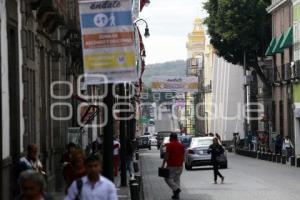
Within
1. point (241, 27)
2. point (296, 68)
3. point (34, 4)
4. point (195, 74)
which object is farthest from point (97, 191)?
point (195, 74)

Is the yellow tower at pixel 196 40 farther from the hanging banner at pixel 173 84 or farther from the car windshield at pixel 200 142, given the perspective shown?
the car windshield at pixel 200 142

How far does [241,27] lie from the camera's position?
66750 millimetres

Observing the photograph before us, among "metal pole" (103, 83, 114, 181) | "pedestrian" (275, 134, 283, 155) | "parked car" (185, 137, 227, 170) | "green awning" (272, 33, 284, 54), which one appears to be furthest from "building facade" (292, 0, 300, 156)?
"metal pole" (103, 83, 114, 181)

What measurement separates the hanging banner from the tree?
20.7 meters

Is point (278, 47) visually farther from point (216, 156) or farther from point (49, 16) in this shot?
point (49, 16)

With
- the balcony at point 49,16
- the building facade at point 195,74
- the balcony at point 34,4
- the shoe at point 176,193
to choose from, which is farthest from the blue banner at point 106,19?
the building facade at point 195,74

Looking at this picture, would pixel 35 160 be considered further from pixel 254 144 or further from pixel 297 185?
pixel 254 144

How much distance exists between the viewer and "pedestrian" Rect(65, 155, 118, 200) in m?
9.90

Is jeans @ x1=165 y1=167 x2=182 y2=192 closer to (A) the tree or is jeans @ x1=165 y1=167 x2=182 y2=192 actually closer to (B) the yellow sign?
(B) the yellow sign

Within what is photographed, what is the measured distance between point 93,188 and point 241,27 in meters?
57.6

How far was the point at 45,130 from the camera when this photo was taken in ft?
75.6

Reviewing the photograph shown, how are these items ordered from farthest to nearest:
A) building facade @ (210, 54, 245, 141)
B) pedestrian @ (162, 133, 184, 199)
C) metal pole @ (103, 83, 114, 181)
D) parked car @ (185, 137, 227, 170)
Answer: building facade @ (210, 54, 245, 141), parked car @ (185, 137, 227, 170), pedestrian @ (162, 133, 184, 199), metal pole @ (103, 83, 114, 181)

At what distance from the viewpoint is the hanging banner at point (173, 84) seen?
89.8 metres

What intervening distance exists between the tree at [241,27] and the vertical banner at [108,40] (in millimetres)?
54717
